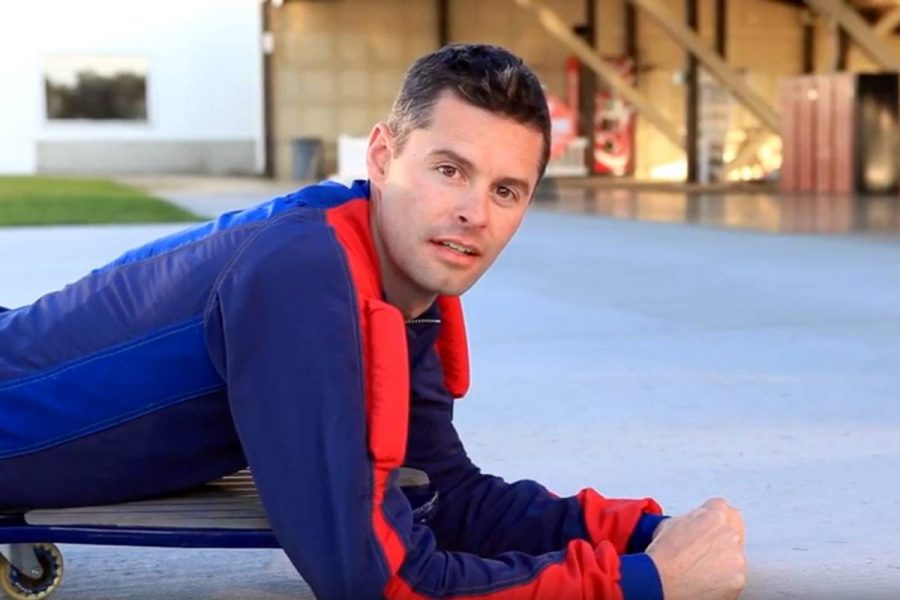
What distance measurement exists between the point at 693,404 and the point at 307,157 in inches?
854

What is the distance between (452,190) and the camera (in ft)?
6.57

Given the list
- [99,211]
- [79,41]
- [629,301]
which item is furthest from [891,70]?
[79,41]

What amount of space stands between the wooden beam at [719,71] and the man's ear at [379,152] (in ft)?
64.9

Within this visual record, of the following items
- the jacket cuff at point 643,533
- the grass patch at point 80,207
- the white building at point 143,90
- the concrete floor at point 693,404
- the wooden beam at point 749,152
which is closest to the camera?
the jacket cuff at point 643,533

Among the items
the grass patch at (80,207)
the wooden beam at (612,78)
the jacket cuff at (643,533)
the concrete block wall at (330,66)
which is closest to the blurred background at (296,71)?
the concrete block wall at (330,66)

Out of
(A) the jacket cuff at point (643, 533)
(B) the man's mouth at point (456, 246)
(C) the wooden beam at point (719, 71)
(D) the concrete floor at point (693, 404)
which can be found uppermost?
(C) the wooden beam at point (719, 71)

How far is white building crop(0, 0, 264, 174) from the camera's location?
28547 millimetres

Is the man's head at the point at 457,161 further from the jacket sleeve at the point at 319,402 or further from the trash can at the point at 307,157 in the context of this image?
the trash can at the point at 307,157

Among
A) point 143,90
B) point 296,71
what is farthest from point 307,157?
point 143,90

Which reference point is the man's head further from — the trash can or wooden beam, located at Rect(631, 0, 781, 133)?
the trash can

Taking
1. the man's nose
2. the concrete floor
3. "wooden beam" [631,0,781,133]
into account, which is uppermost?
"wooden beam" [631,0,781,133]

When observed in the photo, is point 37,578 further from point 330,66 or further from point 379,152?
point 330,66

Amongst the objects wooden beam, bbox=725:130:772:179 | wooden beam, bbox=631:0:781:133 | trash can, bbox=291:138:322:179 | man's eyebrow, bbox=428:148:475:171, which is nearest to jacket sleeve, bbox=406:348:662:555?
man's eyebrow, bbox=428:148:475:171

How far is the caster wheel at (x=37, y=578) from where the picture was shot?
254cm
